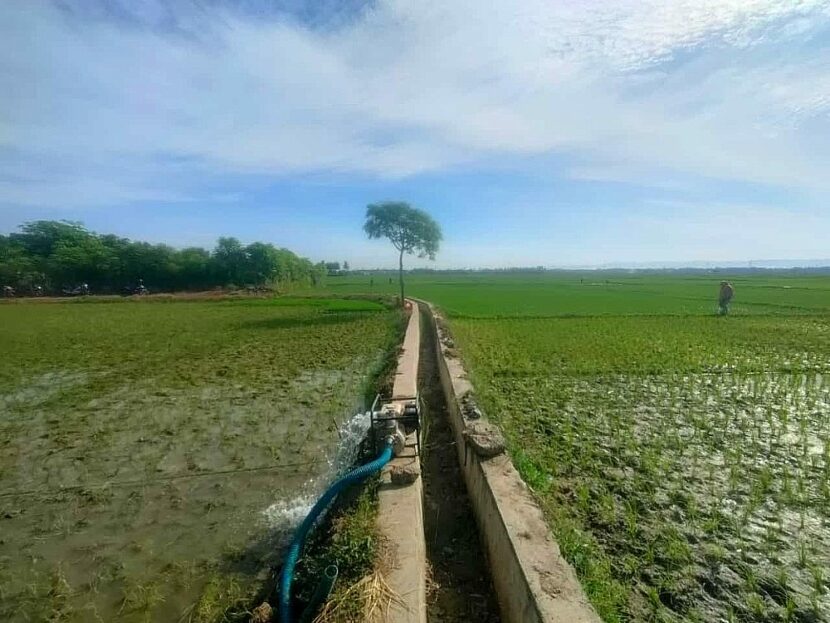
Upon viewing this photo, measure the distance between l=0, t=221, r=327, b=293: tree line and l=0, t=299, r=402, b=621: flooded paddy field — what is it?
2775cm

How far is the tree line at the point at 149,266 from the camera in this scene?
34688 millimetres

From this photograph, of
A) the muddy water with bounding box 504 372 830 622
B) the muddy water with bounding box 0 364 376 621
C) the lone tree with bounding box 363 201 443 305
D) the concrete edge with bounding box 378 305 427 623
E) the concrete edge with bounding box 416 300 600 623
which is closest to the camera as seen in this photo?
the concrete edge with bounding box 416 300 600 623

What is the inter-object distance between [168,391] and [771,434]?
798cm

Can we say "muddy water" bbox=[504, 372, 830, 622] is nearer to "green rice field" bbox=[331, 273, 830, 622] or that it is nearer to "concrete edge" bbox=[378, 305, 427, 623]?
"green rice field" bbox=[331, 273, 830, 622]

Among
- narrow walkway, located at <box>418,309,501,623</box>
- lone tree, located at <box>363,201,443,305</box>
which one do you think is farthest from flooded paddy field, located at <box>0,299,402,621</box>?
lone tree, located at <box>363,201,443,305</box>

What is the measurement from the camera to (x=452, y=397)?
5734 mm

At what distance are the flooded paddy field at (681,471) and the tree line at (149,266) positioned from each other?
3226cm

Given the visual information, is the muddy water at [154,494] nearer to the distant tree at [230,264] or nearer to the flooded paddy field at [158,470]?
the flooded paddy field at [158,470]

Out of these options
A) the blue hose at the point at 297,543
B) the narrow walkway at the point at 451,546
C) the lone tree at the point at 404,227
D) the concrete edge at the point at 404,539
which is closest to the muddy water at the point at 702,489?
the narrow walkway at the point at 451,546

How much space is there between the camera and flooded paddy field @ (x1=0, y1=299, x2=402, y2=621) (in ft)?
8.79

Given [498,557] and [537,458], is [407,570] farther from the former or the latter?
[537,458]

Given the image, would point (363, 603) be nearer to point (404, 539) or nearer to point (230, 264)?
point (404, 539)

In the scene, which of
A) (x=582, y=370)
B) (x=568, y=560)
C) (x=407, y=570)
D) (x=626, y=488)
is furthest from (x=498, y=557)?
(x=582, y=370)

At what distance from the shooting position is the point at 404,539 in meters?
2.74
